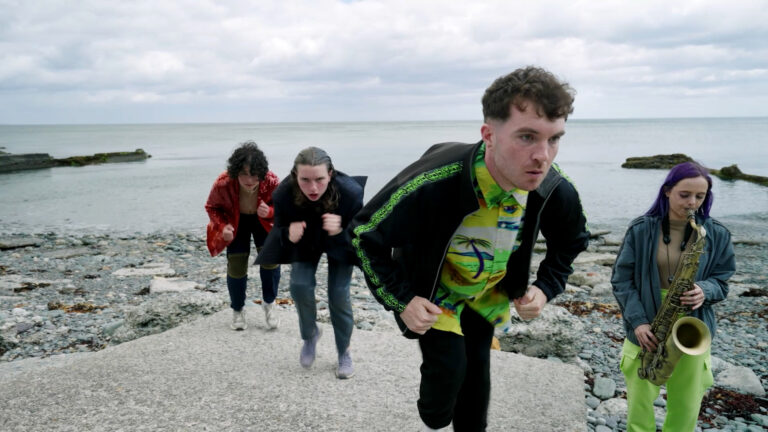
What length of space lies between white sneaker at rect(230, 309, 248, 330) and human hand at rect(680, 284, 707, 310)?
13.4 ft

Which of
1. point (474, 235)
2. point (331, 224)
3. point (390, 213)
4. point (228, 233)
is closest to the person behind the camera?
point (390, 213)

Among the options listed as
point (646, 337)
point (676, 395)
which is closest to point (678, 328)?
point (646, 337)

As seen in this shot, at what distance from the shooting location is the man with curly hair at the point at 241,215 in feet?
17.2

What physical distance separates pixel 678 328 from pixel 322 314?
14.6 feet

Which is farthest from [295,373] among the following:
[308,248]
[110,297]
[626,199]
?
[626,199]

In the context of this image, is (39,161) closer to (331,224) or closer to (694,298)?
(331,224)

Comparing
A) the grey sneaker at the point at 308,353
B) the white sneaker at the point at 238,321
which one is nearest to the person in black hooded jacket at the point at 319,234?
the grey sneaker at the point at 308,353

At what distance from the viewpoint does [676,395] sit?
333 cm

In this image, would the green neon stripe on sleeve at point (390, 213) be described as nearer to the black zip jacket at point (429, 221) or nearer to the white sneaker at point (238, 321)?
the black zip jacket at point (429, 221)

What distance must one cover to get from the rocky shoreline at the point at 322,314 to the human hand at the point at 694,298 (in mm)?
1314

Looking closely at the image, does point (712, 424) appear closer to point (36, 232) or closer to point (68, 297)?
point (68, 297)

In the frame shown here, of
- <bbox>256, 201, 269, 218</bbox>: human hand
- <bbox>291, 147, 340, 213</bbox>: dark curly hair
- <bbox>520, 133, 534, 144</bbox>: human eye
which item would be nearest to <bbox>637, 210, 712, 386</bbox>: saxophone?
<bbox>520, 133, 534, 144</bbox>: human eye

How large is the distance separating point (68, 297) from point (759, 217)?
20381 mm

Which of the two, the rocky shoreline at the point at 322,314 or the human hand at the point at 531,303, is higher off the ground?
the human hand at the point at 531,303
